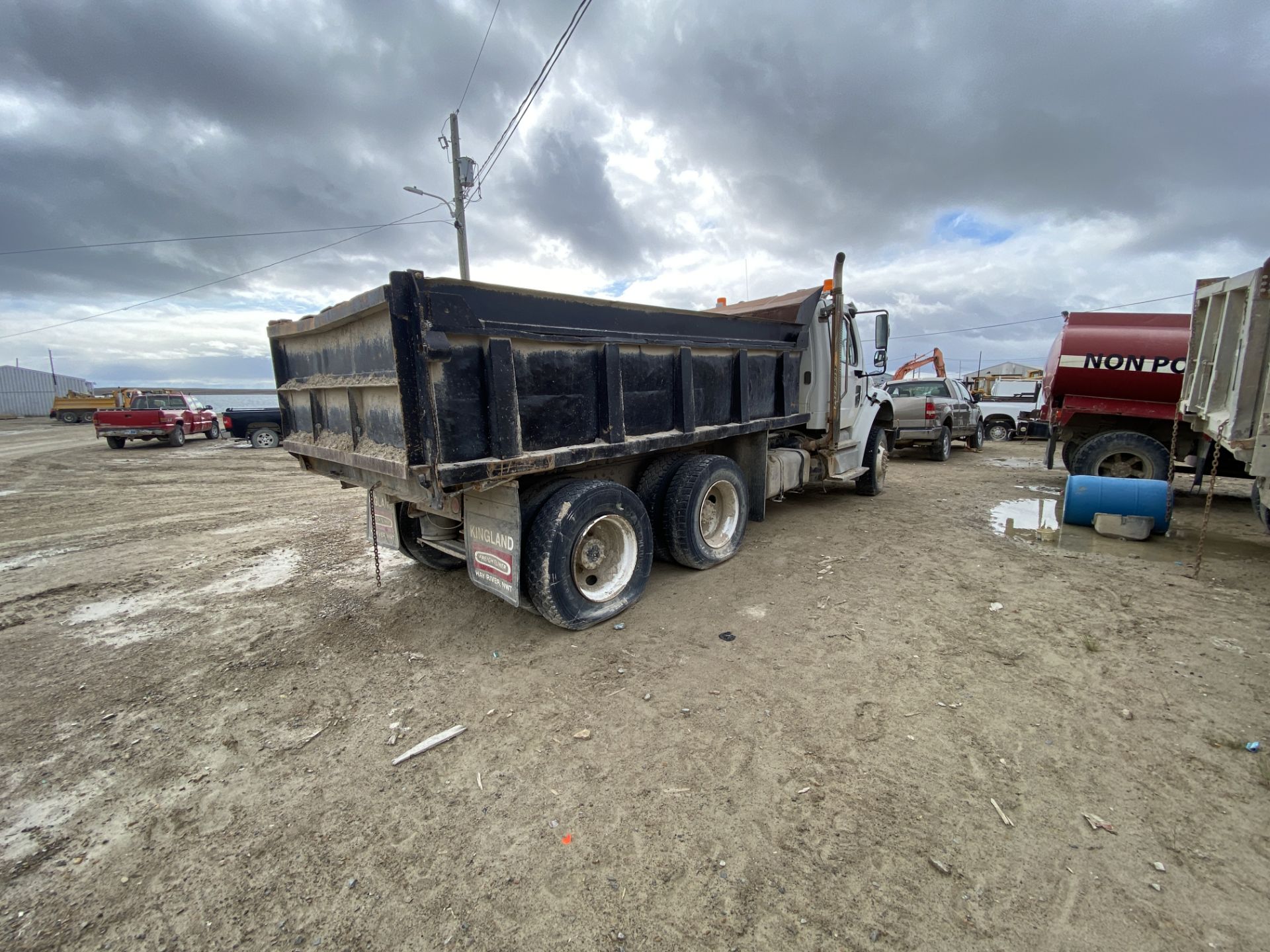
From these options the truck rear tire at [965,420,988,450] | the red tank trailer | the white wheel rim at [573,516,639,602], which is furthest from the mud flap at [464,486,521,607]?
the truck rear tire at [965,420,988,450]

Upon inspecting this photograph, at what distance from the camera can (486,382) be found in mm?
3240

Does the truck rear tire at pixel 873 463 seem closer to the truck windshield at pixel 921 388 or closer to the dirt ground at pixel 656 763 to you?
the dirt ground at pixel 656 763

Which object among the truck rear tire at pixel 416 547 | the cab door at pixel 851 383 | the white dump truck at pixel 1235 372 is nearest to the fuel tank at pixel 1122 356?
the white dump truck at pixel 1235 372

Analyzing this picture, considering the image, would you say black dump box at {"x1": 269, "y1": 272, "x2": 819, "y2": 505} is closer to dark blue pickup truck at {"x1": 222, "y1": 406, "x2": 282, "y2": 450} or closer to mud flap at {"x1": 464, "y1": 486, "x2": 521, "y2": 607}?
mud flap at {"x1": 464, "y1": 486, "x2": 521, "y2": 607}

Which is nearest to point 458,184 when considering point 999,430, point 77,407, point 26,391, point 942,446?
point 942,446

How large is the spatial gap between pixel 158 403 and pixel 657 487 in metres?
20.0

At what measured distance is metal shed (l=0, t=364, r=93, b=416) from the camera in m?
41.8

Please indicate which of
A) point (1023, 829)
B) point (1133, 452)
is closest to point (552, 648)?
point (1023, 829)

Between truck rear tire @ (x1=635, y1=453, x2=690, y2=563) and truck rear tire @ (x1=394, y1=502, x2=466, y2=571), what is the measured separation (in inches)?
72.8

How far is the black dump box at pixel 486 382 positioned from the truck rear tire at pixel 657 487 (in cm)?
42

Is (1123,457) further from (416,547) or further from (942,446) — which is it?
(416,547)

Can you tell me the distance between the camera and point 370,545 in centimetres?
591

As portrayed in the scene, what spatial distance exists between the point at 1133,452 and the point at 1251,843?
722cm

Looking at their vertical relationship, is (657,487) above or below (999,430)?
above
